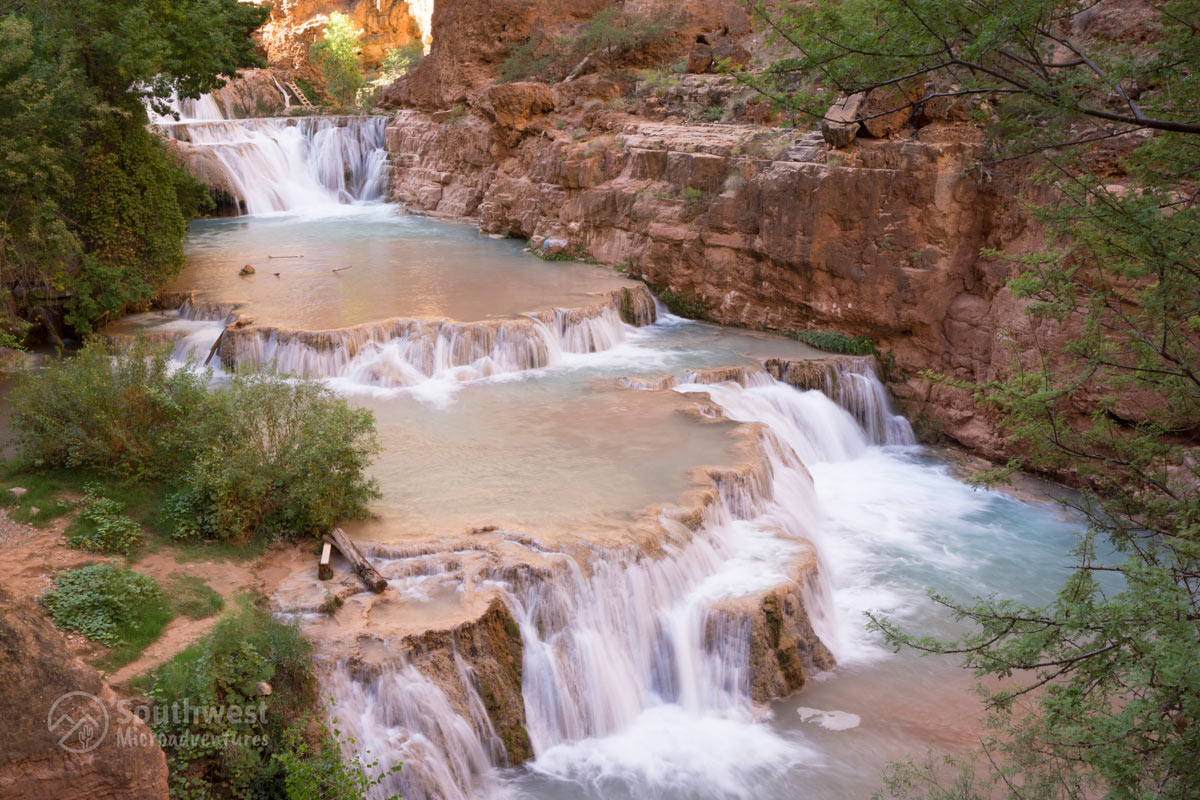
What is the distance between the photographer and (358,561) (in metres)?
8.41

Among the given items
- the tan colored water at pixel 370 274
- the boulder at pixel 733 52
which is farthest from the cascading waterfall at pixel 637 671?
the boulder at pixel 733 52

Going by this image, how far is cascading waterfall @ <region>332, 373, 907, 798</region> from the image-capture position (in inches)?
296

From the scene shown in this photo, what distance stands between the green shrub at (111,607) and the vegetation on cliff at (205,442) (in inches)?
42.3

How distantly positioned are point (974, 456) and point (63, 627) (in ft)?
40.5

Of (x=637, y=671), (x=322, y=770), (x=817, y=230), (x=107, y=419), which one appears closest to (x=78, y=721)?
(x=322, y=770)

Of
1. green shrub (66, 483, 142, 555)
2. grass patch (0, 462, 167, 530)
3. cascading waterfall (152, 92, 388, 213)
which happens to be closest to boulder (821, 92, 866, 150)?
grass patch (0, 462, 167, 530)

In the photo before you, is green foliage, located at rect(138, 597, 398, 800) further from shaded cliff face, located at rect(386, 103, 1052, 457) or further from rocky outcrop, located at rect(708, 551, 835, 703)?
shaded cliff face, located at rect(386, 103, 1052, 457)

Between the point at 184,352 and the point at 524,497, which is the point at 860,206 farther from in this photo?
the point at 184,352

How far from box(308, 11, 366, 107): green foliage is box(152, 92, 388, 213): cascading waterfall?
859 cm

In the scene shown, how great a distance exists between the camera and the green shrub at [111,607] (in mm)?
6891

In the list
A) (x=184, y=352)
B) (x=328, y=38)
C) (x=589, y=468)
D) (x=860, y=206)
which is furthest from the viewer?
(x=328, y=38)

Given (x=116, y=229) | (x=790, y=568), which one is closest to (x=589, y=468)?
(x=790, y=568)

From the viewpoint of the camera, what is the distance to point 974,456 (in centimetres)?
1463

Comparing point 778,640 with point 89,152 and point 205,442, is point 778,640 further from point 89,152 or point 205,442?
point 89,152
